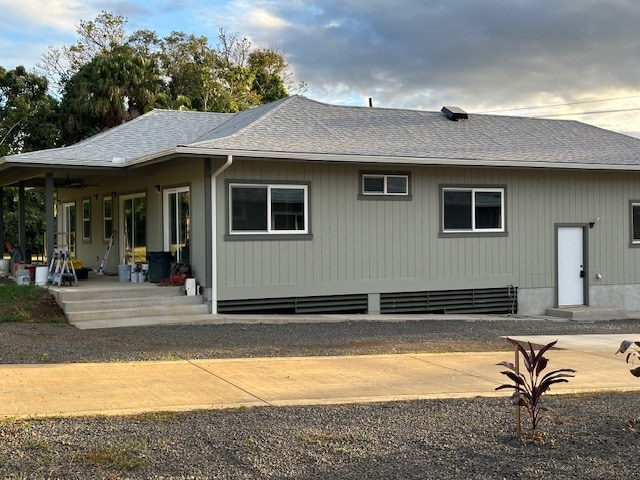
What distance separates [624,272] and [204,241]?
10738mm

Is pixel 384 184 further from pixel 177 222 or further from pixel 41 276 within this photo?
pixel 41 276

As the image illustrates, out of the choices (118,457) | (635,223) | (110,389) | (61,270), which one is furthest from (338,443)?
(635,223)

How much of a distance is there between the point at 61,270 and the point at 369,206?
21.5 feet

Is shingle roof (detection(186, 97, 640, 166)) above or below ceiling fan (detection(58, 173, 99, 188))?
above

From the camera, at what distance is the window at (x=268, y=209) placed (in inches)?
566

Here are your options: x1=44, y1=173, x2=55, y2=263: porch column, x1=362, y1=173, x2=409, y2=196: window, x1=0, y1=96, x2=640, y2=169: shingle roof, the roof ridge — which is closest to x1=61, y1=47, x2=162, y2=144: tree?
x1=0, y1=96, x2=640, y2=169: shingle roof

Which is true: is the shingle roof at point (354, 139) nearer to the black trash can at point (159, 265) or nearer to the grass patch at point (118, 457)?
the black trash can at point (159, 265)

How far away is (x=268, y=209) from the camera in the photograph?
14578mm

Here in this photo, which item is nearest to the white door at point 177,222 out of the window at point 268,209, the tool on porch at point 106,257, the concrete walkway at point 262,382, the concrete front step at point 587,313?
the window at point 268,209

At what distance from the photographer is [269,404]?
6988 mm

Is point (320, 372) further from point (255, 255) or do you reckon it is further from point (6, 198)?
point (6, 198)

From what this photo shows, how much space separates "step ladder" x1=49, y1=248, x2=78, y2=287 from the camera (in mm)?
15266

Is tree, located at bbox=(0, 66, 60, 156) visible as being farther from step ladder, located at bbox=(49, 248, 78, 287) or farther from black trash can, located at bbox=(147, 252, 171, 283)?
black trash can, located at bbox=(147, 252, 171, 283)

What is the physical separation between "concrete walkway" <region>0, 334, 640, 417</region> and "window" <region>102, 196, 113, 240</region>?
1174cm
